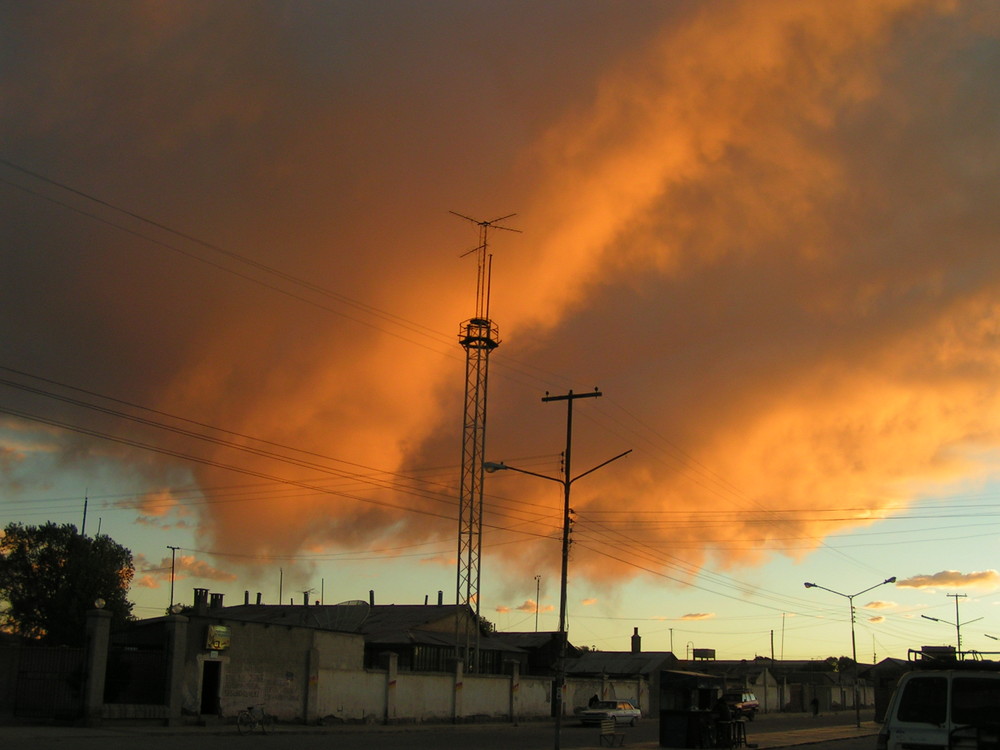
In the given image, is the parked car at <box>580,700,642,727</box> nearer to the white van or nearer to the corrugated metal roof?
the corrugated metal roof

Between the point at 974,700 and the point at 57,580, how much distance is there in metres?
84.2

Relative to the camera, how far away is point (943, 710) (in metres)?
12.8

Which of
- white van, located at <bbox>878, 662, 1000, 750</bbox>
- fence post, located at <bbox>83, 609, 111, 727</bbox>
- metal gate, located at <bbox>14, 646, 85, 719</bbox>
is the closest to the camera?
white van, located at <bbox>878, 662, 1000, 750</bbox>

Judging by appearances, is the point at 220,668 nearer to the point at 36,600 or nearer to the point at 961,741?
the point at 961,741

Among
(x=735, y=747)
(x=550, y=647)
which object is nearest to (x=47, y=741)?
(x=735, y=747)

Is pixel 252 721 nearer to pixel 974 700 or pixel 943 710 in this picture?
pixel 943 710

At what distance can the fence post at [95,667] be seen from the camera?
113ft

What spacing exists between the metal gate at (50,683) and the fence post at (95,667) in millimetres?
517

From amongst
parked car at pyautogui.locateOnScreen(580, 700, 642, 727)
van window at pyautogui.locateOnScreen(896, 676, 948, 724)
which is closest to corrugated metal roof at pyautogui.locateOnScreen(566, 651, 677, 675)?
parked car at pyautogui.locateOnScreen(580, 700, 642, 727)

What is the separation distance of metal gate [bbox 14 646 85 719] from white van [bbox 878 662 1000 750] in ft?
102

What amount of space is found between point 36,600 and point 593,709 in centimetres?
5223

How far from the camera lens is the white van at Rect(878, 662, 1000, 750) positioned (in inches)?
496

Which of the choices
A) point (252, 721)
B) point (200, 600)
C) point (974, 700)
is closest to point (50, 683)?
point (252, 721)

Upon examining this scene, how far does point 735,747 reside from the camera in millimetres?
33219
